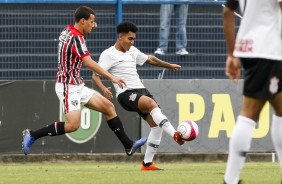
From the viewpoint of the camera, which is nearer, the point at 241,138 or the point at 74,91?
the point at 241,138

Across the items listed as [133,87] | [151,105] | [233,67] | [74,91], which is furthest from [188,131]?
[233,67]

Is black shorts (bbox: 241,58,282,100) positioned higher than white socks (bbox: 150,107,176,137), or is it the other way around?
black shorts (bbox: 241,58,282,100)

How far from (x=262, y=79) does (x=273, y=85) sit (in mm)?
97

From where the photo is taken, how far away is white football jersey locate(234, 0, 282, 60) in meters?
7.61

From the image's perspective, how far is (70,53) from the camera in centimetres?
1423

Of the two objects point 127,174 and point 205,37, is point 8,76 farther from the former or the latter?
point 127,174

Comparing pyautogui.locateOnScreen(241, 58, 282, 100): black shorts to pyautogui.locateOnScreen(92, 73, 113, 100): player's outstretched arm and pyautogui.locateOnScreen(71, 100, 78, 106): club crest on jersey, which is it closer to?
pyautogui.locateOnScreen(92, 73, 113, 100): player's outstretched arm

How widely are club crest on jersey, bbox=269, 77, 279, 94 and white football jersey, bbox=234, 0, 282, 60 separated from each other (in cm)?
16

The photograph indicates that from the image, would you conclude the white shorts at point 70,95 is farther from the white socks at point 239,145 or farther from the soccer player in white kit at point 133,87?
the white socks at point 239,145

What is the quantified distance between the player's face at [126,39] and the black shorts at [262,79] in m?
7.18

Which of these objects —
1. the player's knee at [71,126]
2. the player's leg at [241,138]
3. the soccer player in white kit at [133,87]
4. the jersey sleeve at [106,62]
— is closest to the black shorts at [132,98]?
the soccer player in white kit at [133,87]

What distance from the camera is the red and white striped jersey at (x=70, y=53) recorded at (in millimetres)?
14109

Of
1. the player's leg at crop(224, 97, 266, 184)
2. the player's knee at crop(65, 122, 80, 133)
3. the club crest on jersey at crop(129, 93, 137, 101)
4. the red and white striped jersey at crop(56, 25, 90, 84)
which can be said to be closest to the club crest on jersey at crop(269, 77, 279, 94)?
the player's leg at crop(224, 97, 266, 184)

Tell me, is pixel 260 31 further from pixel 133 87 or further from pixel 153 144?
pixel 133 87
